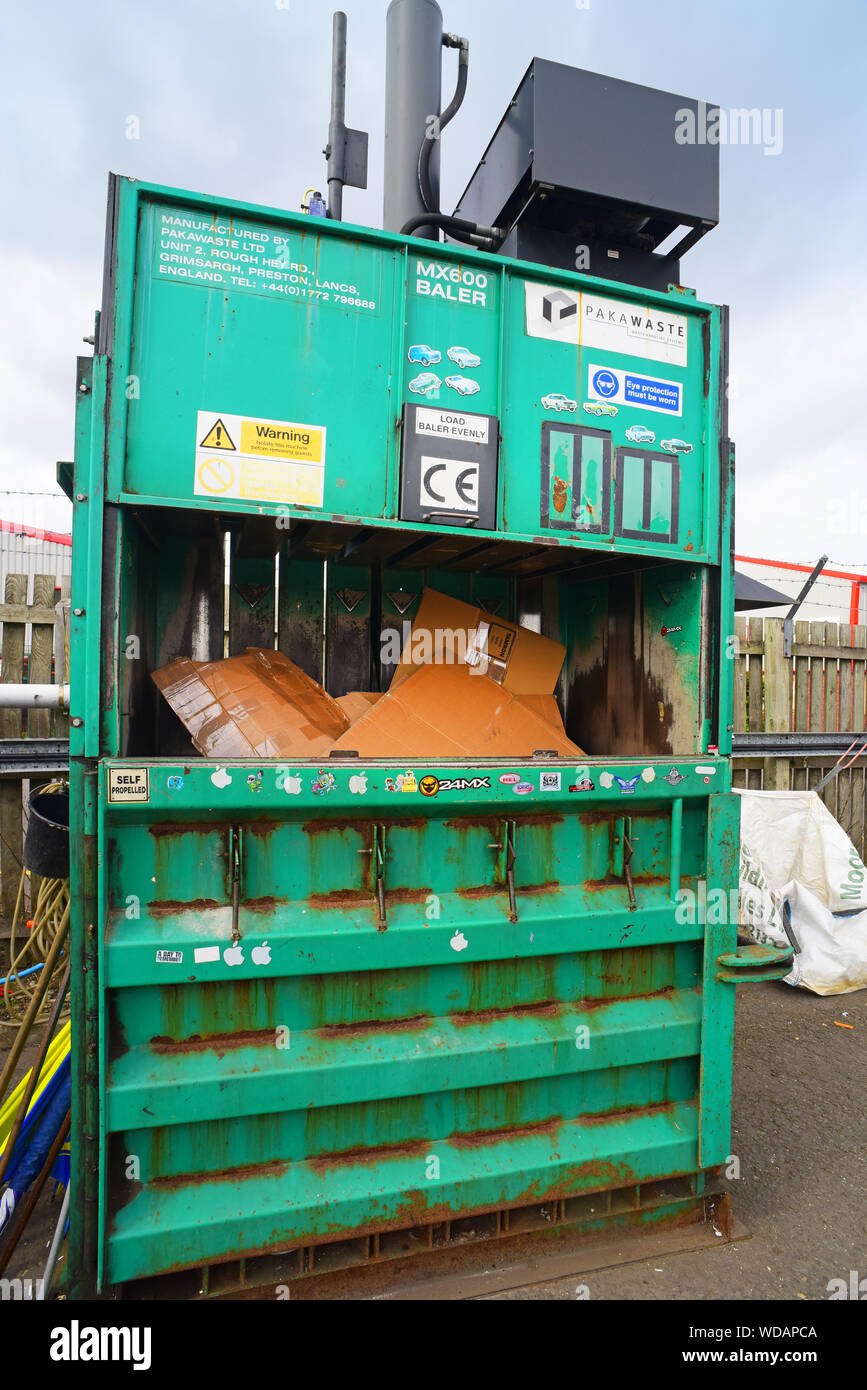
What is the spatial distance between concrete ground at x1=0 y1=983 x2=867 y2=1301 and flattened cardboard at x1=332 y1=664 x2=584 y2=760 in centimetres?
180

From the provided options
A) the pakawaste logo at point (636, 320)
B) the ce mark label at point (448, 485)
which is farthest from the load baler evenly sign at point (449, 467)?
the pakawaste logo at point (636, 320)

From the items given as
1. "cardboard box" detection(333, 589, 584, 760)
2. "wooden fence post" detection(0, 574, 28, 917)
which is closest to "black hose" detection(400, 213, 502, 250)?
"cardboard box" detection(333, 589, 584, 760)

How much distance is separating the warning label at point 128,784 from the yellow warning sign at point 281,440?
1.02 m

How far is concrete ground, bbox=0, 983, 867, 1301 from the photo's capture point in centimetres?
227

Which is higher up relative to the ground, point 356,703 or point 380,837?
point 356,703

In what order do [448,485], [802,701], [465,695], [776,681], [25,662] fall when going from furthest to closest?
[802,701] < [776,681] < [25,662] < [465,695] < [448,485]

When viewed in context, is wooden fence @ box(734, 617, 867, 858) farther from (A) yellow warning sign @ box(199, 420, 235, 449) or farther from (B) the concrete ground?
(A) yellow warning sign @ box(199, 420, 235, 449)

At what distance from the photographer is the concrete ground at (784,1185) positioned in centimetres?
227

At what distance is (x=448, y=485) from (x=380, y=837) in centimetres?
118

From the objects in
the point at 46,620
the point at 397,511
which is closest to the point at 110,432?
the point at 397,511

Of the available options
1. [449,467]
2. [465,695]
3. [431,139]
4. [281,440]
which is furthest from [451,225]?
[465,695]

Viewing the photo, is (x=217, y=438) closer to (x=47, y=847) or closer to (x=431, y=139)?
(x=47, y=847)

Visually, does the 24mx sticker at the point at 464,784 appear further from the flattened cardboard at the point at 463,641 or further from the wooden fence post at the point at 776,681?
the wooden fence post at the point at 776,681

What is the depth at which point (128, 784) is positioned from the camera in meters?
1.93
